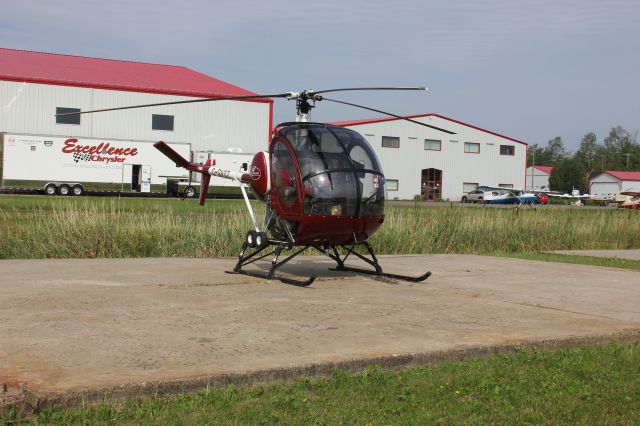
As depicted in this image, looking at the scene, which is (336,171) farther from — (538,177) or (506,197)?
(538,177)

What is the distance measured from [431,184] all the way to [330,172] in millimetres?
57109

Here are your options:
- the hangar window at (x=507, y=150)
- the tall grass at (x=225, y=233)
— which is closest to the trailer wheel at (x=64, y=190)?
the tall grass at (x=225, y=233)

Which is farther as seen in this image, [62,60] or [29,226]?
[62,60]

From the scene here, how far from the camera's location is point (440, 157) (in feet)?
212

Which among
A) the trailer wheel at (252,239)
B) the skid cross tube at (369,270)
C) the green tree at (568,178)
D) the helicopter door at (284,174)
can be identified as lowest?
the skid cross tube at (369,270)

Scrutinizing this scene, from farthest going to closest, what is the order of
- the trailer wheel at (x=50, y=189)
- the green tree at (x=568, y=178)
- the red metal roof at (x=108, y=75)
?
1. the green tree at (x=568, y=178)
2. the red metal roof at (x=108, y=75)
3. the trailer wheel at (x=50, y=189)

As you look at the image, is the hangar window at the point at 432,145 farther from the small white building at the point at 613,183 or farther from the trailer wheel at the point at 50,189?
the small white building at the point at 613,183

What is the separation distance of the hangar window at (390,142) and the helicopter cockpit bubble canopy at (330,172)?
53.2 m

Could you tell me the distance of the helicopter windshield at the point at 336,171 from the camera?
880 cm

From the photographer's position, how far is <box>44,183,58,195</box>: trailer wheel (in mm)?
40094

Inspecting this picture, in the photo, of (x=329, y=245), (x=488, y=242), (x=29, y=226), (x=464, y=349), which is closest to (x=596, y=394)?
(x=464, y=349)

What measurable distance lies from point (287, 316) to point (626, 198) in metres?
59.7

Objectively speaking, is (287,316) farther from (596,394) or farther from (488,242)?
(488,242)

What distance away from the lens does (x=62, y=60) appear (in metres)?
49.6
